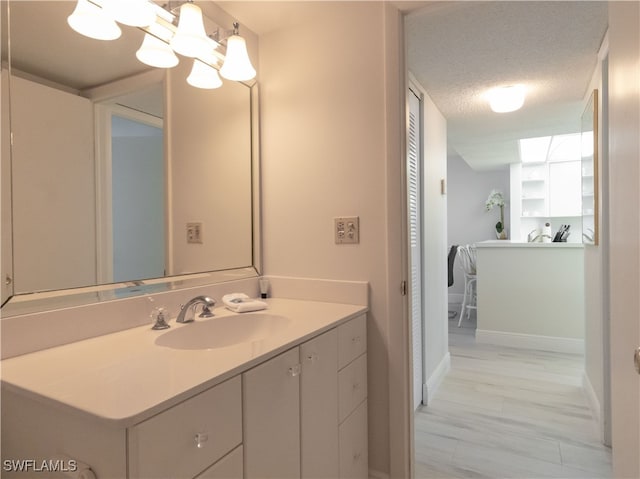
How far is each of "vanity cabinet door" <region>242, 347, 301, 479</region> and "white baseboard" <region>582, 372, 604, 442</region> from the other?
186cm

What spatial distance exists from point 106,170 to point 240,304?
677mm

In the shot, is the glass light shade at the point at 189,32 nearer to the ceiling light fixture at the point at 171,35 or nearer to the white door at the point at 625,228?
the ceiling light fixture at the point at 171,35

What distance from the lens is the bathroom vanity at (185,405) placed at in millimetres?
682

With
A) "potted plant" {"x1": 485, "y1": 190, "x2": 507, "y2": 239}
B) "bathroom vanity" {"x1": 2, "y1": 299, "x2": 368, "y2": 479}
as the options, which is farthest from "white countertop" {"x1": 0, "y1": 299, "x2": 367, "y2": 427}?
"potted plant" {"x1": 485, "y1": 190, "x2": 507, "y2": 239}

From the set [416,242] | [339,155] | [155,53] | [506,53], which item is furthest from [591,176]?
[155,53]

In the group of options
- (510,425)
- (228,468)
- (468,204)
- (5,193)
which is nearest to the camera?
(228,468)

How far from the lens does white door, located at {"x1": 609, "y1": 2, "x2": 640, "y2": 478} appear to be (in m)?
0.84

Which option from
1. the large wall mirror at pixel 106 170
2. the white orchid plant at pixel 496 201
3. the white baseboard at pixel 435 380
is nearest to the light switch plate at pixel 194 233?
the large wall mirror at pixel 106 170

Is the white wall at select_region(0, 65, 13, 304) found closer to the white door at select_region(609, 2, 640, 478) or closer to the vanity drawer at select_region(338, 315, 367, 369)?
the vanity drawer at select_region(338, 315, 367, 369)

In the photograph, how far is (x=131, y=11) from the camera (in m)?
1.24

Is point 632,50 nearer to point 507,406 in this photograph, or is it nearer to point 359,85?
point 359,85

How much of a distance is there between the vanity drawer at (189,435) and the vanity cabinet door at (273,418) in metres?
0.04

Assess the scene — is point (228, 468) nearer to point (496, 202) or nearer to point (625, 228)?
point (625, 228)

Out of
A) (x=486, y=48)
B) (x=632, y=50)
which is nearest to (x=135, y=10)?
(x=632, y=50)
